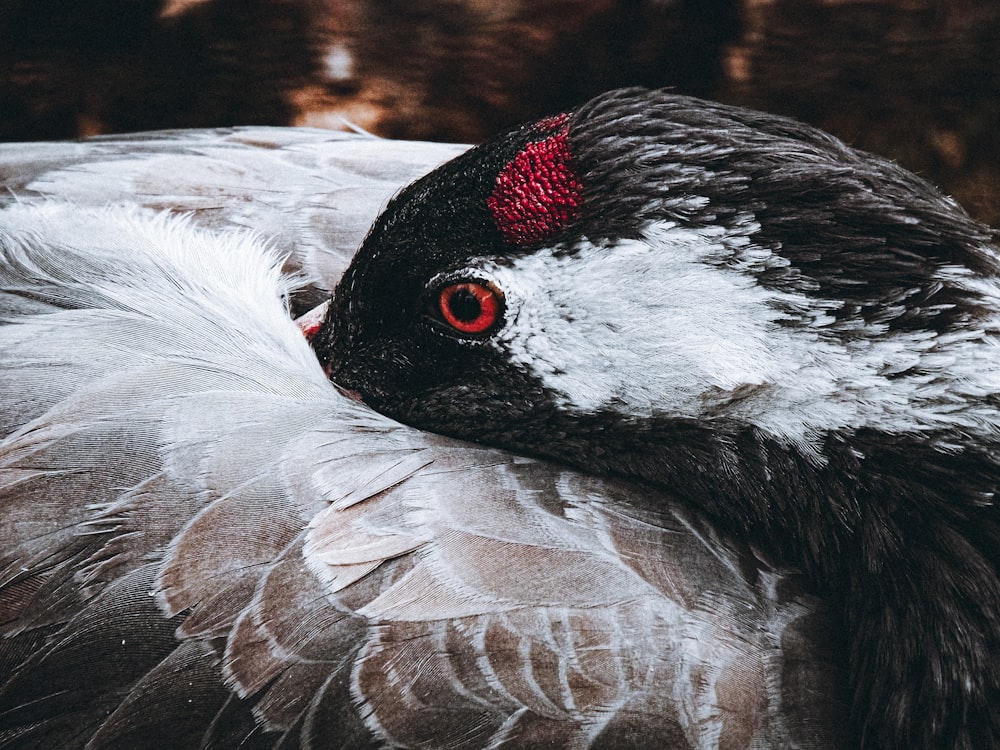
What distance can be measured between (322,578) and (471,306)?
1.60ft

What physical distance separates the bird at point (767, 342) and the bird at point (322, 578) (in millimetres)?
49

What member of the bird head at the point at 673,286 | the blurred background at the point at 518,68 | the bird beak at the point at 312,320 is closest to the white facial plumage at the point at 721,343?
the bird head at the point at 673,286

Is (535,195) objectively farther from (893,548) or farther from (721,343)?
(893,548)

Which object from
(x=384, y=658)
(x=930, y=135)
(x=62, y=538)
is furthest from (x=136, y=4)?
(x=930, y=135)

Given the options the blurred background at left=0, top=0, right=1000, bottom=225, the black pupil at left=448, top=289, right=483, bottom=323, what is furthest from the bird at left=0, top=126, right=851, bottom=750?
the blurred background at left=0, top=0, right=1000, bottom=225

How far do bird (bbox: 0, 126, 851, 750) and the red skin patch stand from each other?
1.0 inches

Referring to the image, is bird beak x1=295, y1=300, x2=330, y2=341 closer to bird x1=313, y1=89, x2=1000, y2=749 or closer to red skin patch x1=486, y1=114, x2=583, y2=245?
bird x1=313, y1=89, x2=1000, y2=749

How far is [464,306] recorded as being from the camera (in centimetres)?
140

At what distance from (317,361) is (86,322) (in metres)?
0.38

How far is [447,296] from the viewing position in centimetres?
141

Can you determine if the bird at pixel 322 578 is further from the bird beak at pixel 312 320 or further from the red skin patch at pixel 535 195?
the bird beak at pixel 312 320

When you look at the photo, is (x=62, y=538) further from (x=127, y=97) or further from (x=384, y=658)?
(x=127, y=97)

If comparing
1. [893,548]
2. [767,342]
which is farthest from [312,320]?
[893,548]

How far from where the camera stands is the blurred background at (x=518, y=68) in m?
2.40
